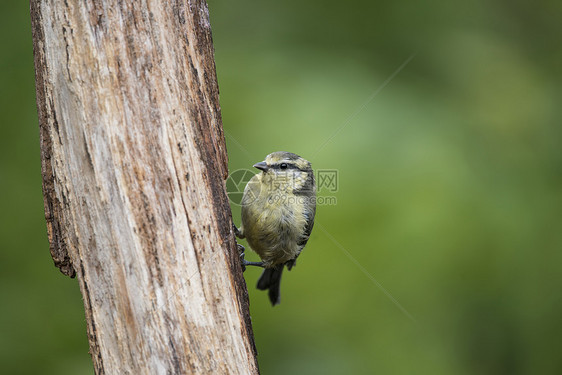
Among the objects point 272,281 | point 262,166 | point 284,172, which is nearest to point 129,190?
point 262,166

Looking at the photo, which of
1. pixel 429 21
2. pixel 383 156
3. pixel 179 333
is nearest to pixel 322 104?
pixel 383 156

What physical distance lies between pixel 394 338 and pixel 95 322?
250cm

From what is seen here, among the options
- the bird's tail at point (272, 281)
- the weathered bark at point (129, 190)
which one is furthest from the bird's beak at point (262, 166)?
the weathered bark at point (129, 190)

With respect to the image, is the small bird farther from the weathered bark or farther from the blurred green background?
the weathered bark

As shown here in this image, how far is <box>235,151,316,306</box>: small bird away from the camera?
3.38m

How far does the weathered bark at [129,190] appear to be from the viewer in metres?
1.94

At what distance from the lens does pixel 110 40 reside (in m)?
1.97

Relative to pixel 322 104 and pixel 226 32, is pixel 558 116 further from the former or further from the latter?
pixel 226 32

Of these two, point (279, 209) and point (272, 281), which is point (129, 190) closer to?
point (279, 209)

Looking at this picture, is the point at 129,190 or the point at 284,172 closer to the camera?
the point at 129,190

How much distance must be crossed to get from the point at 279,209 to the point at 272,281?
70 centimetres

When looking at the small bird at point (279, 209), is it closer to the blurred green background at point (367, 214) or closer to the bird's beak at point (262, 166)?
the bird's beak at point (262, 166)

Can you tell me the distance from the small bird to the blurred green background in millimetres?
214

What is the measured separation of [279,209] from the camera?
340cm
